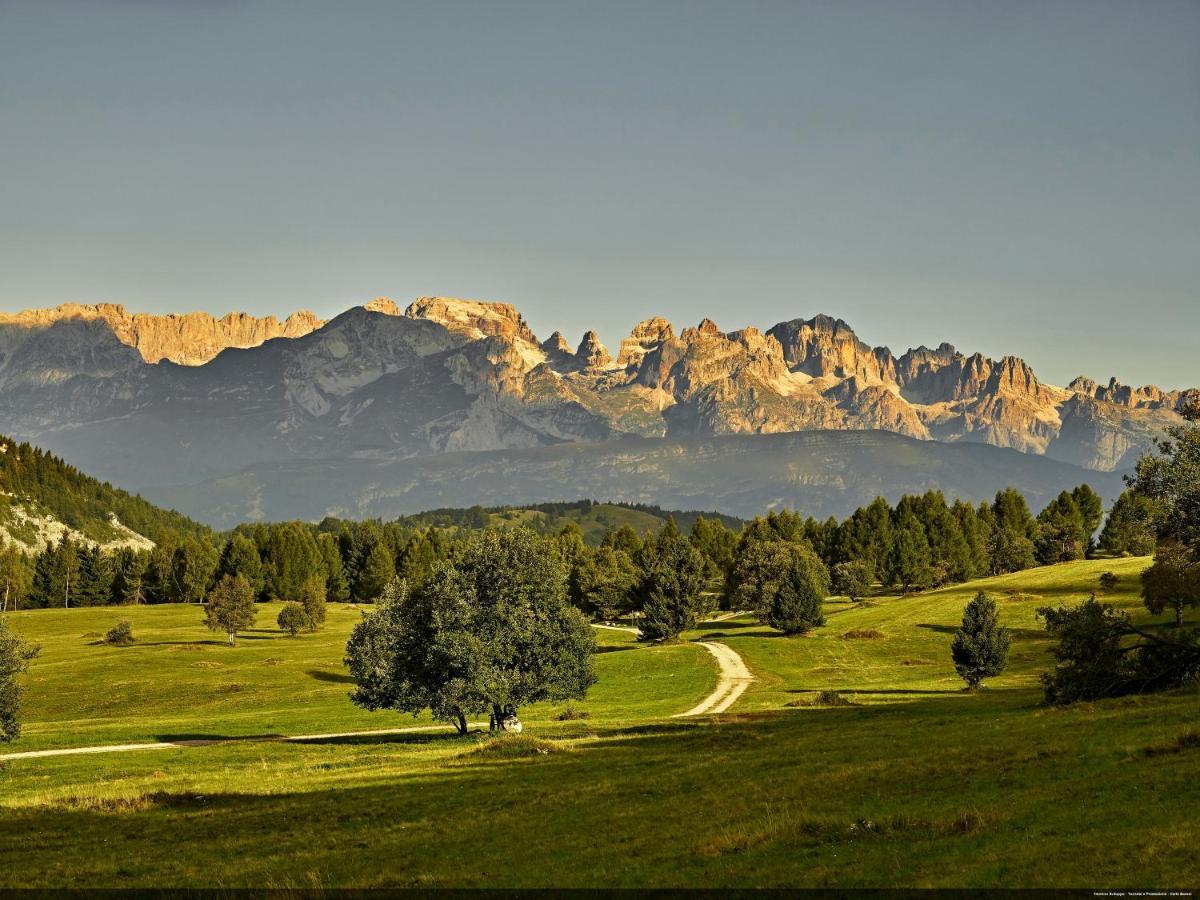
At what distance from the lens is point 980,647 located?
83000 millimetres

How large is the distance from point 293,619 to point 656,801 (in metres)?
135

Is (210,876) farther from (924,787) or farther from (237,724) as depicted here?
(237,724)

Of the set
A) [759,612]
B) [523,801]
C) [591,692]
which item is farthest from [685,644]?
[523,801]

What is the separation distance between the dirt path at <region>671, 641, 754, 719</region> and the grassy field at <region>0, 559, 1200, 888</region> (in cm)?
360

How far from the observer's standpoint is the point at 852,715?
6475 cm

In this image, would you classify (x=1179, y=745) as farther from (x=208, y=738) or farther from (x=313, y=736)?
(x=208, y=738)

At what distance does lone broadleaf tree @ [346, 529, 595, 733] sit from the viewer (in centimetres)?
6794

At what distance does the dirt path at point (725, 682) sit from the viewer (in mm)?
82100

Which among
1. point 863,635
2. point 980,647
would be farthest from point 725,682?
point 863,635

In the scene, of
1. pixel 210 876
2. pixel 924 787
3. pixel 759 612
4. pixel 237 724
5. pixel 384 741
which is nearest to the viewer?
pixel 210 876

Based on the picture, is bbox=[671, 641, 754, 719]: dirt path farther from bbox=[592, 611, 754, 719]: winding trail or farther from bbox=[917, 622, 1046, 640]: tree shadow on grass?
bbox=[917, 622, 1046, 640]: tree shadow on grass

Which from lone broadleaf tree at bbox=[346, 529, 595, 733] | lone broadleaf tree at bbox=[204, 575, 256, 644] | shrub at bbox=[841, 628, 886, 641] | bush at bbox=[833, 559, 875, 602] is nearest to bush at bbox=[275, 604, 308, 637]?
lone broadleaf tree at bbox=[204, 575, 256, 644]

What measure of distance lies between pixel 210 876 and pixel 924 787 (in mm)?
21412

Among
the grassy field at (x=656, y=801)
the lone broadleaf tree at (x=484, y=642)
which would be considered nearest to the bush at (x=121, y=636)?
the grassy field at (x=656, y=801)
